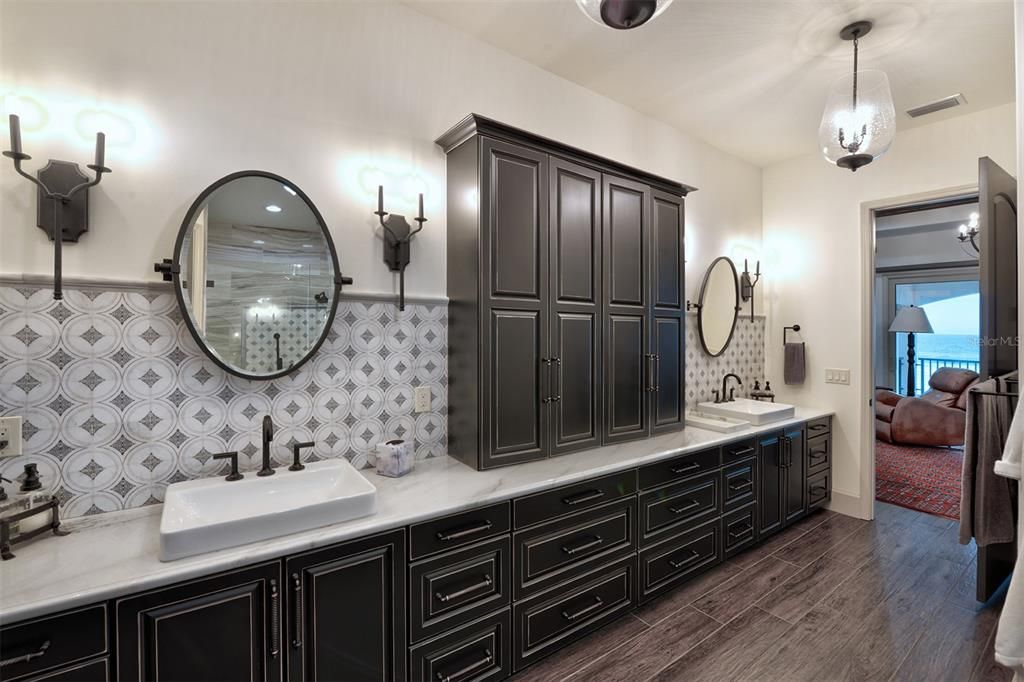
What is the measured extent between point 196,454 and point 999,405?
3.72 metres

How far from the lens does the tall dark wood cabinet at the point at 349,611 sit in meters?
1.42

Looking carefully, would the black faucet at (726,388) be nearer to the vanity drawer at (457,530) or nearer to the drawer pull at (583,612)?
the drawer pull at (583,612)

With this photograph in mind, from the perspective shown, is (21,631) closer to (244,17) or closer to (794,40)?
(244,17)

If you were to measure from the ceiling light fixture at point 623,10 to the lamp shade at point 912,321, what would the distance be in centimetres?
785

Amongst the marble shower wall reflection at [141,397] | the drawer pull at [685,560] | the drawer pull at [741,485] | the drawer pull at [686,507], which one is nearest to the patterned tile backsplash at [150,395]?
the marble shower wall reflection at [141,397]

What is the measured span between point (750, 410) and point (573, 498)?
6.06 feet

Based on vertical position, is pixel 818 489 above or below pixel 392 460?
below

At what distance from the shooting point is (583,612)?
2090 mm

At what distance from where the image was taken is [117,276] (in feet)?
5.25

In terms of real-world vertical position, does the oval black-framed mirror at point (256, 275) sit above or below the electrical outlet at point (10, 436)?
above

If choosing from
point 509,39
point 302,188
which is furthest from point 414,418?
point 509,39

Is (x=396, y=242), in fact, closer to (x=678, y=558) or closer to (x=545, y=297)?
(x=545, y=297)

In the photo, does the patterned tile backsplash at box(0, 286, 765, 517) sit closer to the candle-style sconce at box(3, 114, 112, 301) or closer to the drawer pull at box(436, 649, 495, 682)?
the candle-style sconce at box(3, 114, 112, 301)

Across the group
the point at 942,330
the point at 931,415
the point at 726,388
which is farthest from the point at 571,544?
the point at 942,330
